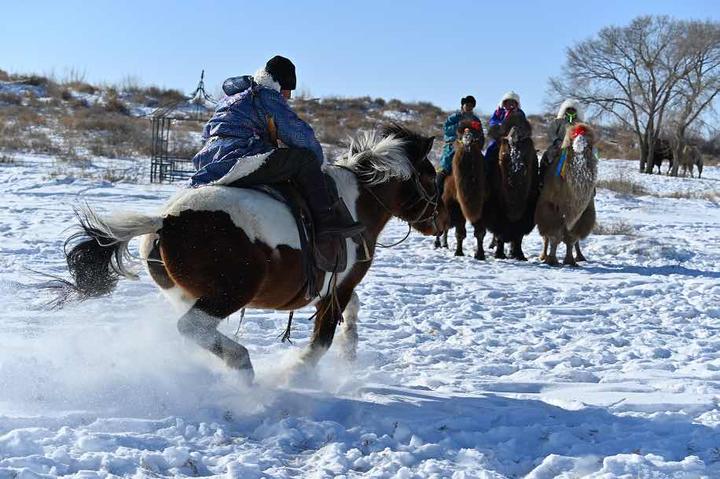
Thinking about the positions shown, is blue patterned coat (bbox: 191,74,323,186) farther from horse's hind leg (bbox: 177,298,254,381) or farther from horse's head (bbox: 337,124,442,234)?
horse's hind leg (bbox: 177,298,254,381)

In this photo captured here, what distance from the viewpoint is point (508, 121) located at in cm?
1091

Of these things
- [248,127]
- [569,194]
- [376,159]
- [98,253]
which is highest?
[248,127]

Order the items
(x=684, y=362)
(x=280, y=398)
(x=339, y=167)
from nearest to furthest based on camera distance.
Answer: (x=280, y=398) < (x=339, y=167) < (x=684, y=362)

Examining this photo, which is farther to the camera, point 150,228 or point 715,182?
point 715,182

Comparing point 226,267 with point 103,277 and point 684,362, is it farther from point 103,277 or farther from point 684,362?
point 684,362

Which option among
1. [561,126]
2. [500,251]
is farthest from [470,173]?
[561,126]

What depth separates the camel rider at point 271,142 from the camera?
16.0 feet

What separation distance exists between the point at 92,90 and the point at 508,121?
29192 mm

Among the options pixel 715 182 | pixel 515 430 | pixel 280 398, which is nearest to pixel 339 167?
pixel 280 398

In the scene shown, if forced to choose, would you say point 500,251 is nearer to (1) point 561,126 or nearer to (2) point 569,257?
(2) point 569,257

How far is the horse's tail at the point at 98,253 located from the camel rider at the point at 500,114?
727 cm

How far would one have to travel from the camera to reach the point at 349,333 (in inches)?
221

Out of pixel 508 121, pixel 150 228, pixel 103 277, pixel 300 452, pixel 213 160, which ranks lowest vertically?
pixel 300 452

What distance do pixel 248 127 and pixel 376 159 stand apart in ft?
3.39
